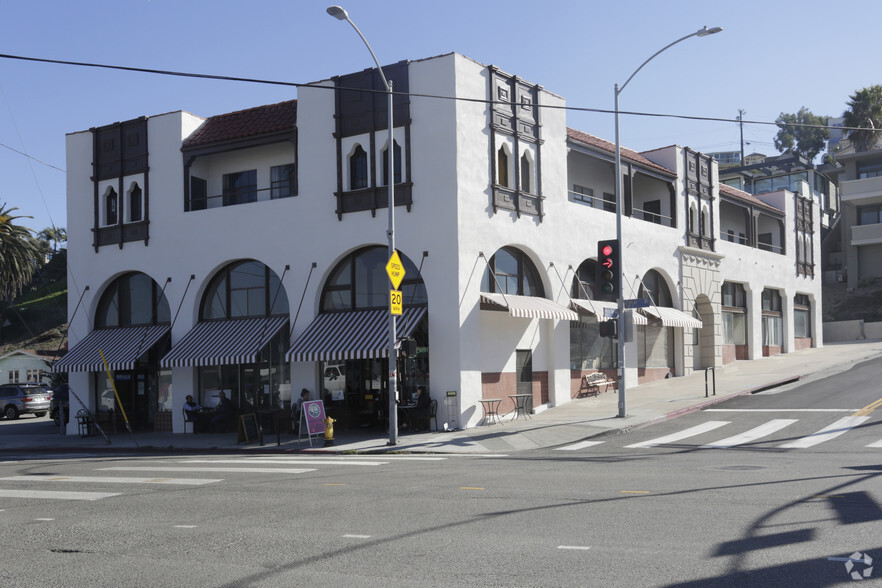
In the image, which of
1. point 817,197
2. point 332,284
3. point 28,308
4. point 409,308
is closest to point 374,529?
point 409,308

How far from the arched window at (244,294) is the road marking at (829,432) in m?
15.4

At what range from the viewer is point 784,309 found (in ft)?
147

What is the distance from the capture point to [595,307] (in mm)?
27719

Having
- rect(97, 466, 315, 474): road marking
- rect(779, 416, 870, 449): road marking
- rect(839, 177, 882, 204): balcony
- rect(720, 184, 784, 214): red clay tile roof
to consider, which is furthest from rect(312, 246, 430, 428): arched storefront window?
rect(839, 177, 882, 204): balcony

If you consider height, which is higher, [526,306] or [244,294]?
[244,294]

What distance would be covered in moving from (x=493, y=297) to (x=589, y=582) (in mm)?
16844

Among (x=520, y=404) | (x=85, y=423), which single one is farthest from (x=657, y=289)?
(x=85, y=423)

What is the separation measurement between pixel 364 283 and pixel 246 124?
24.0 feet

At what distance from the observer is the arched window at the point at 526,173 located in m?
25.5

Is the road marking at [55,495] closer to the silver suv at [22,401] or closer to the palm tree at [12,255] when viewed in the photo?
the silver suv at [22,401]

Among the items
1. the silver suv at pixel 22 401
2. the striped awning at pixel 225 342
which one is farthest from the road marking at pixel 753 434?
the silver suv at pixel 22 401

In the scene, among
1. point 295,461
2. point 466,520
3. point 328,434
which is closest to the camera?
point 466,520

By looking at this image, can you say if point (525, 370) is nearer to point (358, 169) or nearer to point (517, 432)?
point (517, 432)

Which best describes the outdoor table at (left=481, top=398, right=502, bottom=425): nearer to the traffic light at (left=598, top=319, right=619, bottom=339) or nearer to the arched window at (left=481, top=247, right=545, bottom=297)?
the arched window at (left=481, top=247, right=545, bottom=297)
